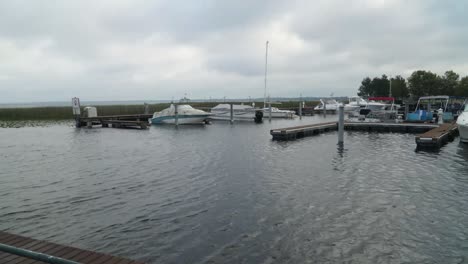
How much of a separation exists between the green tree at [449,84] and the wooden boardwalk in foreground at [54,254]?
89.1 m

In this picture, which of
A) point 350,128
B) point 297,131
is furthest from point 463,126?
point 350,128

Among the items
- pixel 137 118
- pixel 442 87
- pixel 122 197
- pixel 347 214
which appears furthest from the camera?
pixel 442 87

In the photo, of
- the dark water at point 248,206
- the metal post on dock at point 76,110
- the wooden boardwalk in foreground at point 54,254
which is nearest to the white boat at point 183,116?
the metal post on dock at point 76,110

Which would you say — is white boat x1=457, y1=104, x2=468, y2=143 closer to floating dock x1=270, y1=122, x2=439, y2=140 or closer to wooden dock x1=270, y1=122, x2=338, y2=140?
floating dock x1=270, y1=122, x2=439, y2=140

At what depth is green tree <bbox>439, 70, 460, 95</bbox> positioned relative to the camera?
78.7m

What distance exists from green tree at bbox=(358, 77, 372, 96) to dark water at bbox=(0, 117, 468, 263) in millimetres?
103171

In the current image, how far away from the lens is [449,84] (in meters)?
79.4

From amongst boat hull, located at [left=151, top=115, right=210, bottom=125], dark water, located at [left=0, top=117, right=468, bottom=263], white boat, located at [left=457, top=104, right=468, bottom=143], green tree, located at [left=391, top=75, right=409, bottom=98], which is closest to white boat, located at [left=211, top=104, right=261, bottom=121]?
boat hull, located at [left=151, top=115, right=210, bottom=125]

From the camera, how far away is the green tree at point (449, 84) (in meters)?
78.7

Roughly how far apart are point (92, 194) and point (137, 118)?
3438cm

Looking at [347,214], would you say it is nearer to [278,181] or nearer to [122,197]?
[278,181]

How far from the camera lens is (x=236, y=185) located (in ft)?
40.6

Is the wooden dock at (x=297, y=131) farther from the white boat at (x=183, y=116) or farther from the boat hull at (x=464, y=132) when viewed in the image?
the white boat at (x=183, y=116)

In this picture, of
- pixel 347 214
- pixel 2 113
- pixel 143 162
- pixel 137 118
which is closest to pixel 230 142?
pixel 143 162
